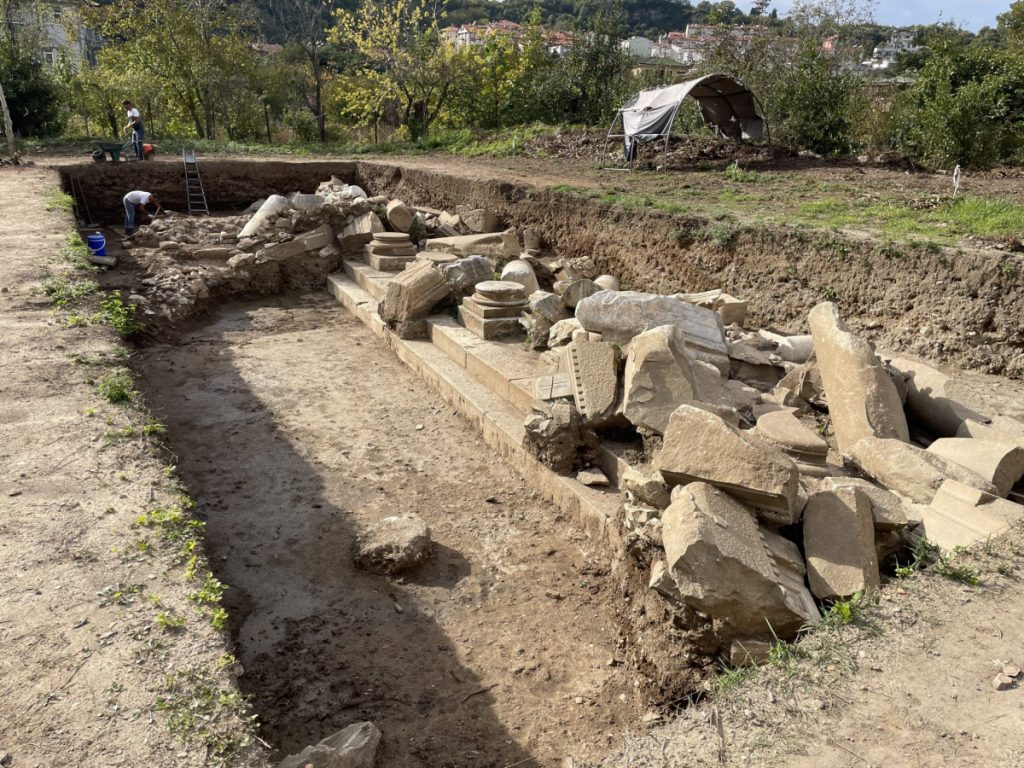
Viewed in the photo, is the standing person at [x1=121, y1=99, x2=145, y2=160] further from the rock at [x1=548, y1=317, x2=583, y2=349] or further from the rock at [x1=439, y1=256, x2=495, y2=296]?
the rock at [x1=548, y1=317, x2=583, y2=349]

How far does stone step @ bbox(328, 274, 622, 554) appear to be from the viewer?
15.3 feet

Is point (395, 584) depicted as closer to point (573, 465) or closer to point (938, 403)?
point (573, 465)

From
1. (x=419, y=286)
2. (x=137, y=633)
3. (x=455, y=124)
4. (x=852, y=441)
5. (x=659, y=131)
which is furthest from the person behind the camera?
(x=455, y=124)

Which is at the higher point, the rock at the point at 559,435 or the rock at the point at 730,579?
Answer: the rock at the point at 730,579

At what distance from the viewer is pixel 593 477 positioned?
193 inches

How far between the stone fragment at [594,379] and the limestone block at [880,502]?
158cm

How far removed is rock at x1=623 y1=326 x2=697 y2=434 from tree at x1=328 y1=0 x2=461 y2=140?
1859 centimetres

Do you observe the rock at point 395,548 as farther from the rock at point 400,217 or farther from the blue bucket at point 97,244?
the blue bucket at point 97,244

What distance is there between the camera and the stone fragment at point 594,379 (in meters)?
4.93

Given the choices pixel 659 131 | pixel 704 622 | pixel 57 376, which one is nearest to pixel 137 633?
pixel 704 622

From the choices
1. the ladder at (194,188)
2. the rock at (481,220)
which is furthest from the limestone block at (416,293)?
the ladder at (194,188)

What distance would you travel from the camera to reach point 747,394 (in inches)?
204

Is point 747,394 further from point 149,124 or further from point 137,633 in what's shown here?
point 149,124

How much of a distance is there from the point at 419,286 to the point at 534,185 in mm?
3946
